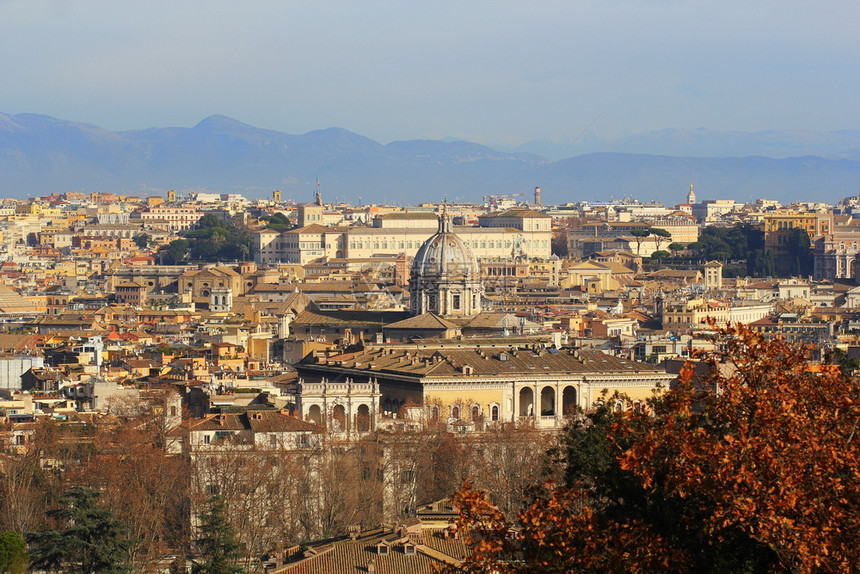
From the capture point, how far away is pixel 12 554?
28797mm

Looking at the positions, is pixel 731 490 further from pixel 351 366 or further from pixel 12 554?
pixel 351 366

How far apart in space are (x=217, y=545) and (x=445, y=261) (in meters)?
40.0

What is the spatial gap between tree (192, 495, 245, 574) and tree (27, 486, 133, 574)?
946 millimetres

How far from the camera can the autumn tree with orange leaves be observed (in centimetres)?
1641

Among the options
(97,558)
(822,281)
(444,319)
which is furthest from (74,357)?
(822,281)

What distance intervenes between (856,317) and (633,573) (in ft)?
232

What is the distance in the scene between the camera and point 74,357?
2293 inches

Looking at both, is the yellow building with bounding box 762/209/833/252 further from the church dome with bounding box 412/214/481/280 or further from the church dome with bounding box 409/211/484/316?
the church dome with bounding box 409/211/484/316

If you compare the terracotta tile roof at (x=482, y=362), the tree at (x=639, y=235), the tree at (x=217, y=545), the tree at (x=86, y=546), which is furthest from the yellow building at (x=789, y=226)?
the tree at (x=86, y=546)

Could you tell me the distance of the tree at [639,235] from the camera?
474 feet

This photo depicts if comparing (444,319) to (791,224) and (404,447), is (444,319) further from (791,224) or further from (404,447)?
(791,224)

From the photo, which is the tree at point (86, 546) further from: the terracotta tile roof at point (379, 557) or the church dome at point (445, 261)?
the church dome at point (445, 261)

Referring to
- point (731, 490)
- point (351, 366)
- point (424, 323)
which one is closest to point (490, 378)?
point (351, 366)

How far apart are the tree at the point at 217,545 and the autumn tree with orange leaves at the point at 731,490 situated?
1048 cm
